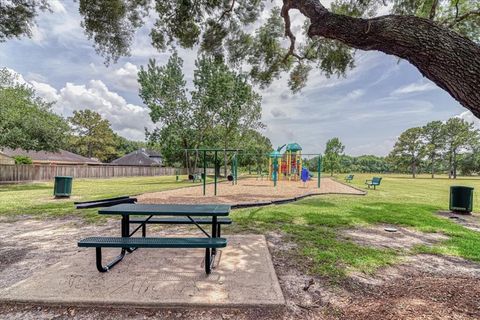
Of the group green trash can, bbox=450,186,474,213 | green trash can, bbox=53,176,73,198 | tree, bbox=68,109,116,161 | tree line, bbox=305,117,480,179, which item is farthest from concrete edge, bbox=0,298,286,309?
tree, bbox=68,109,116,161

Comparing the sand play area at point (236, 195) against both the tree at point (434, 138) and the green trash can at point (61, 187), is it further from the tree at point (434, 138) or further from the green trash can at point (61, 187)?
the tree at point (434, 138)

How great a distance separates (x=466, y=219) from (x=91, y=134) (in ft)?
175

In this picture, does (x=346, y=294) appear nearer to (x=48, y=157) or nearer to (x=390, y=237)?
(x=390, y=237)

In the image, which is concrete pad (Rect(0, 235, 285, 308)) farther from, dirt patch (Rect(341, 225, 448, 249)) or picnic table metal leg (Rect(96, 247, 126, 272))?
dirt patch (Rect(341, 225, 448, 249))

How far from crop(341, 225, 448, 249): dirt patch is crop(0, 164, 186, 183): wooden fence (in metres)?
22.6

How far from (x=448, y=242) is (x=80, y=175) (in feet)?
95.3

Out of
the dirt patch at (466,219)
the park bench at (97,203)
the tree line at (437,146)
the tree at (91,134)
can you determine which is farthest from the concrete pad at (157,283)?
the tree at (91,134)

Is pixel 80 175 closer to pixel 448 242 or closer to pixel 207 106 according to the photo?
pixel 207 106

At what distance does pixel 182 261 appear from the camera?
11.5 ft

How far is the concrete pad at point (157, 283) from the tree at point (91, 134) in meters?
49.9

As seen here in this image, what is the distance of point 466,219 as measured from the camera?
7168mm

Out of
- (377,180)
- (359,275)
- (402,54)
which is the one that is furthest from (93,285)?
(377,180)

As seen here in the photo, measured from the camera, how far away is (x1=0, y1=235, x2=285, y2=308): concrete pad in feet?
8.09

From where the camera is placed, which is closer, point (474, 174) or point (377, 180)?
point (377, 180)
